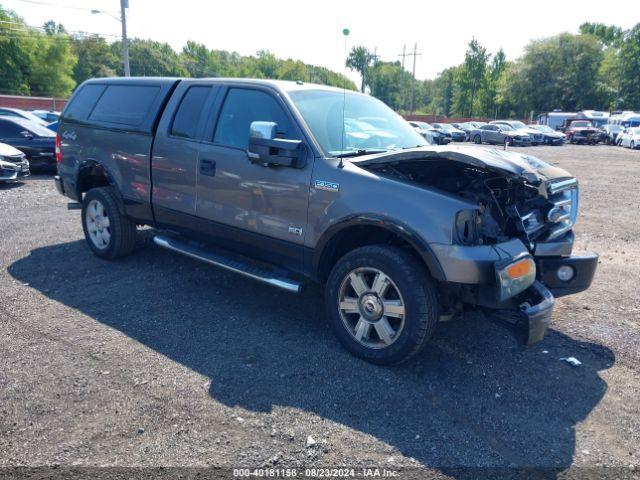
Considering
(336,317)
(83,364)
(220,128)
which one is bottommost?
(83,364)

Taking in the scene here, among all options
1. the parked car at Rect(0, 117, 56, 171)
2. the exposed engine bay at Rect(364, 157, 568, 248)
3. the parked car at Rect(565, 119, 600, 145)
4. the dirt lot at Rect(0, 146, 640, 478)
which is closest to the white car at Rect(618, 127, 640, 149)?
the parked car at Rect(565, 119, 600, 145)

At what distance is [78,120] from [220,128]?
95.5 inches

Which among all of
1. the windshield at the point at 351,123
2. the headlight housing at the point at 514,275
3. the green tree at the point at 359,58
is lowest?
the headlight housing at the point at 514,275

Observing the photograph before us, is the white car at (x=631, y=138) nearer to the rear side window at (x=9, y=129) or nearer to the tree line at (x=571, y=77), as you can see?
the tree line at (x=571, y=77)

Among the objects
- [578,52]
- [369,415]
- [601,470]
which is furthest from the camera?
[578,52]

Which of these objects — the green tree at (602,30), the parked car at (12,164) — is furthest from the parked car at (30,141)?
the green tree at (602,30)

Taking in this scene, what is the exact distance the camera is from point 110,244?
592 cm

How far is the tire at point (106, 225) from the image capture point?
580 cm

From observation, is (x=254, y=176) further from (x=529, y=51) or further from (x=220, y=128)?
(x=529, y=51)

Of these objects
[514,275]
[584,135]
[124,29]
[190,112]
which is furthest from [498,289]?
[584,135]

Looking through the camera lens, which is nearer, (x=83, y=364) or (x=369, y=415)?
(x=369, y=415)

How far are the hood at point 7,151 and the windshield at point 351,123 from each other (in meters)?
9.74

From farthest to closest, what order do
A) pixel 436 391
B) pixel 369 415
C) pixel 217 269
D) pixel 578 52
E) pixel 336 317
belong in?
pixel 578 52 → pixel 217 269 → pixel 336 317 → pixel 436 391 → pixel 369 415

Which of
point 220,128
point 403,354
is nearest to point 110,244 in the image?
point 220,128
